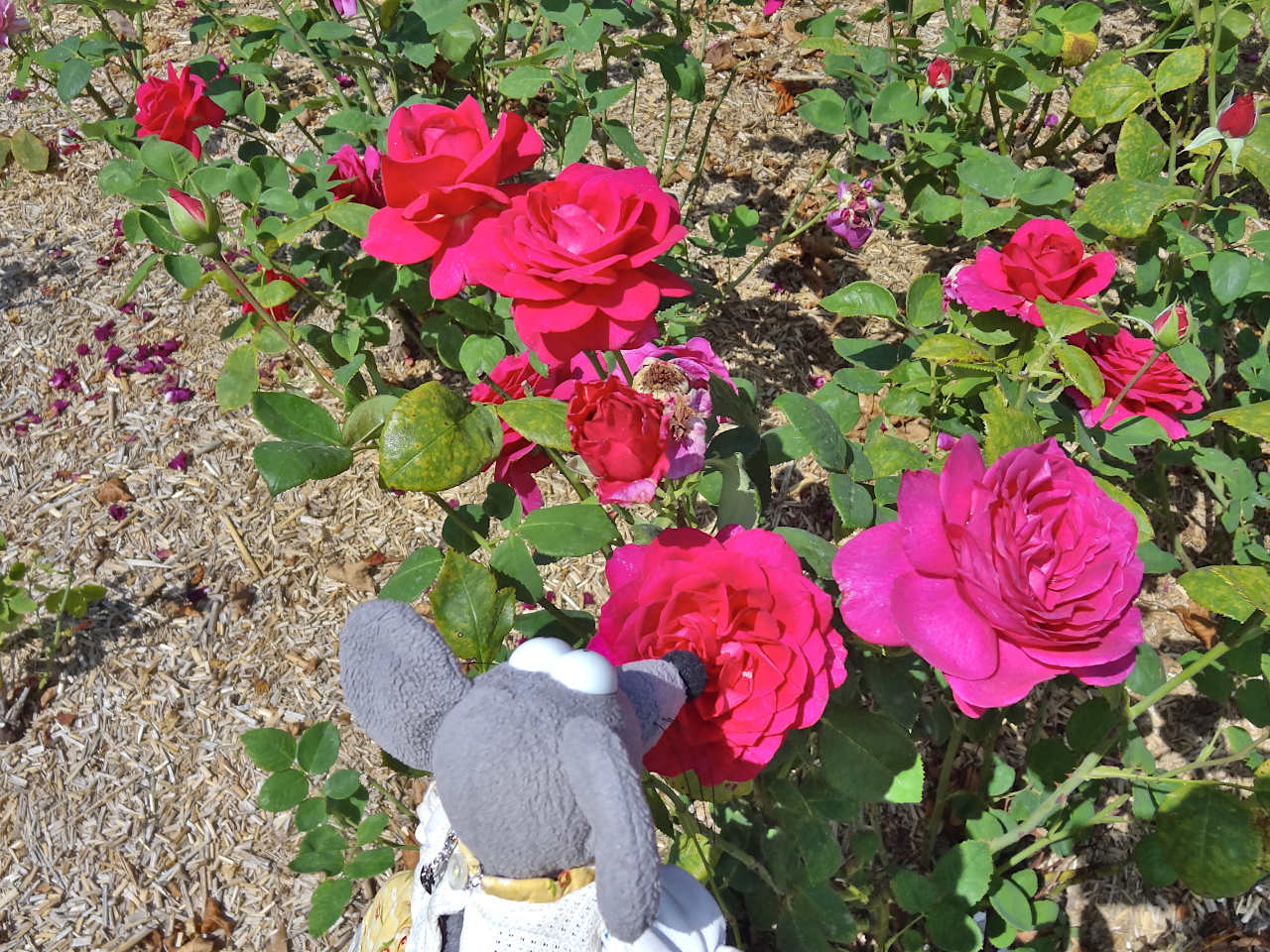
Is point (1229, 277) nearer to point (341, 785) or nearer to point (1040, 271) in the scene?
point (1040, 271)

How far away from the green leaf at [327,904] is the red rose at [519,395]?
0.63 metres

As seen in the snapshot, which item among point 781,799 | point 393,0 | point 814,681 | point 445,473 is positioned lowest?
point 781,799

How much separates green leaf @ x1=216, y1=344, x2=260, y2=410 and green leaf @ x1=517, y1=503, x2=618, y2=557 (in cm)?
49

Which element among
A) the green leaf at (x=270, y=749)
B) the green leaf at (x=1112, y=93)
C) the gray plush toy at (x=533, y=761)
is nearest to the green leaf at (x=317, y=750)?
the green leaf at (x=270, y=749)

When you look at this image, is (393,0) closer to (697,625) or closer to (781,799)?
(697,625)

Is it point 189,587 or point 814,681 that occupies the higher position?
point 814,681

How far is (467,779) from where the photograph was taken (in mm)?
750

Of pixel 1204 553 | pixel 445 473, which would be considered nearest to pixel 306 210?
pixel 445 473

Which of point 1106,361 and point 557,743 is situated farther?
point 1106,361

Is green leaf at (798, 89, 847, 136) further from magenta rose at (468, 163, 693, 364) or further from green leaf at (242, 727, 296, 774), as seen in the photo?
green leaf at (242, 727, 296, 774)

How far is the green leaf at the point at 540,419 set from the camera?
0.91 meters

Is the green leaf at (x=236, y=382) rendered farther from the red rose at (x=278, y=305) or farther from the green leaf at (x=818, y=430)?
the green leaf at (x=818, y=430)

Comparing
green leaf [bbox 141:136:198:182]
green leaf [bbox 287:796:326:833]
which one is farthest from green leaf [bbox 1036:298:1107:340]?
green leaf [bbox 141:136:198:182]

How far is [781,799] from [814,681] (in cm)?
32
